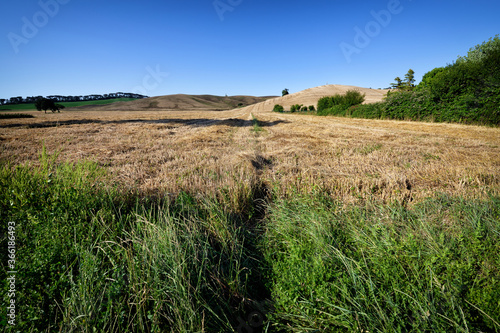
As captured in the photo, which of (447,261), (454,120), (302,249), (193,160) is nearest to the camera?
(447,261)

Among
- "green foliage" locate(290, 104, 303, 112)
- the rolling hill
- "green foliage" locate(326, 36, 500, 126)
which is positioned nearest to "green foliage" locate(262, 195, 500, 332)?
"green foliage" locate(326, 36, 500, 126)

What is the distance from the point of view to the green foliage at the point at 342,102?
36312 millimetres

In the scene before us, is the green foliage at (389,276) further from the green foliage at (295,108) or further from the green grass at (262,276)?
the green foliage at (295,108)

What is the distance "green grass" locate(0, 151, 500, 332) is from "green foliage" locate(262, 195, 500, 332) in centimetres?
1

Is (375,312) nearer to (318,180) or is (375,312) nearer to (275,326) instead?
(275,326)

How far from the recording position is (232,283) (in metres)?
1.86

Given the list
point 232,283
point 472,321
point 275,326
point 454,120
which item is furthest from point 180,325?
point 454,120

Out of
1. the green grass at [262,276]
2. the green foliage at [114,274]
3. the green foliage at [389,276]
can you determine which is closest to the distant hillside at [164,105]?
the green foliage at [114,274]

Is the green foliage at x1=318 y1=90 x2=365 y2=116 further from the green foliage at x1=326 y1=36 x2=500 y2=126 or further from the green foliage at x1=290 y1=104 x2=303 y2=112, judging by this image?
the green foliage at x1=290 y1=104 x2=303 y2=112

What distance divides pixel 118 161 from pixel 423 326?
6.96 m

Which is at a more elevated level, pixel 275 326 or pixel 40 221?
pixel 40 221

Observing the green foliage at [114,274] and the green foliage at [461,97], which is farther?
the green foliage at [461,97]

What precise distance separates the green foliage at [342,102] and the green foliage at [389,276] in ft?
117

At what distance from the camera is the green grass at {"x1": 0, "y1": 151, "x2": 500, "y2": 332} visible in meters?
1.44
